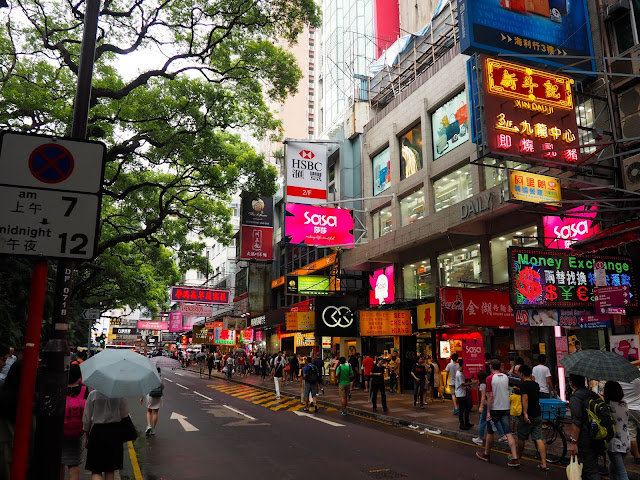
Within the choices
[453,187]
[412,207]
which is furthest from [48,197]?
[412,207]

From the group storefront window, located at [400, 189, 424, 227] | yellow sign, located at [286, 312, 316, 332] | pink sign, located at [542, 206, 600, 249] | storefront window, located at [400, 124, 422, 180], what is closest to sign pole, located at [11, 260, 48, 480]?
pink sign, located at [542, 206, 600, 249]

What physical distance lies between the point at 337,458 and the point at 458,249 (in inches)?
546

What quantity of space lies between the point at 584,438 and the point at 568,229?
11.1 m

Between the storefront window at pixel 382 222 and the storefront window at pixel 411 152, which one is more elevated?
the storefront window at pixel 411 152

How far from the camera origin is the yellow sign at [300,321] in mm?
28000

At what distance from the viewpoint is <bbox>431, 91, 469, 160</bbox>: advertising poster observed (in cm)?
2116

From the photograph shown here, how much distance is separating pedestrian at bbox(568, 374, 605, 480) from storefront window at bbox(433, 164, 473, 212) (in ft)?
47.9

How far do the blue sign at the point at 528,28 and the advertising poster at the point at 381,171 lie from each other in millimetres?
11880

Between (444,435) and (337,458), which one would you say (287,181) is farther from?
(337,458)

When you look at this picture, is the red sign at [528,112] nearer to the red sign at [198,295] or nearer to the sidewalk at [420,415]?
the sidewalk at [420,415]

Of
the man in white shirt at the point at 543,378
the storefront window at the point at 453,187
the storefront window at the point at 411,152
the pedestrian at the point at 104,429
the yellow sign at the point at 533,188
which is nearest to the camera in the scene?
the pedestrian at the point at 104,429

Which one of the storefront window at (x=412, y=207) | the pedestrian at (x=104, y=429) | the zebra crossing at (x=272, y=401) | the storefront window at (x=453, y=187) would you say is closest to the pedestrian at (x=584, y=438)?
the pedestrian at (x=104, y=429)

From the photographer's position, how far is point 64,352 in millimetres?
4086

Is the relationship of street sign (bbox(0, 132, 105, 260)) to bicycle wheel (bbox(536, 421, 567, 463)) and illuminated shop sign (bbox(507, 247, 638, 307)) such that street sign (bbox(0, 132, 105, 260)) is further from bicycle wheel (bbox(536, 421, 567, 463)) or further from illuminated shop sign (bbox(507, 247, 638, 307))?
illuminated shop sign (bbox(507, 247, 638, 307))
